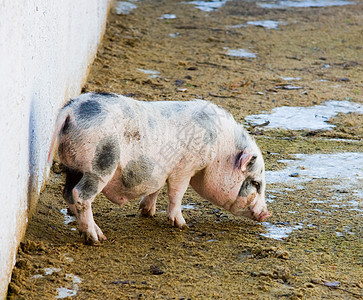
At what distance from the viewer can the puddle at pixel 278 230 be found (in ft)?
13.1

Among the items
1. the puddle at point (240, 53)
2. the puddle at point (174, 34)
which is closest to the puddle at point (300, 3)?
the puddle at point (174, 34)

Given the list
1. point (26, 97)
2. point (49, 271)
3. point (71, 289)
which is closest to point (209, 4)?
point (26, 97)

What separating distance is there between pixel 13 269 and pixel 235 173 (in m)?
1.68

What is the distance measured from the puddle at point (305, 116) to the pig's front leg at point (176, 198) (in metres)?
2.52

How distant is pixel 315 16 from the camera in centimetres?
1173

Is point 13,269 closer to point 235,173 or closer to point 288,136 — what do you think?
point 235,173

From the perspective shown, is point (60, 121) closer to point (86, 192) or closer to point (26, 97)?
point (26, 97)

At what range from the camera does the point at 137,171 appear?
3664 millimetres

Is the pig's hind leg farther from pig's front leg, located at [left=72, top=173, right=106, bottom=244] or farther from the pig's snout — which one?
the pig's snout

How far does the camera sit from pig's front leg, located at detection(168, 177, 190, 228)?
399cm

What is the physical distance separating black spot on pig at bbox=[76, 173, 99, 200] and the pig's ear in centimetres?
108

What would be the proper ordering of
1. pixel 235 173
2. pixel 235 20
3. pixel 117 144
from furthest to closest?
pixel 235 20 → pixel 235 173 → pixel 117 144

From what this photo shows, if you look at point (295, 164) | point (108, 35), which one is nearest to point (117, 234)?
point (295, 164)

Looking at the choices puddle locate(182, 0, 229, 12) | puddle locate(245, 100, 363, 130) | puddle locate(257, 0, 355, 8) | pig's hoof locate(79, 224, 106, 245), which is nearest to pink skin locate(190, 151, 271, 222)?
pig's hoof locate(79, 224, 106, 245)
